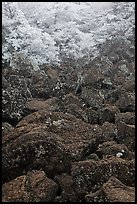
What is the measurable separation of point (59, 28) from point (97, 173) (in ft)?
53.2

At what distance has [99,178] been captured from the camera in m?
7.87

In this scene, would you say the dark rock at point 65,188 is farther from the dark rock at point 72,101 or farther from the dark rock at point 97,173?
the dark rock at point 72,101

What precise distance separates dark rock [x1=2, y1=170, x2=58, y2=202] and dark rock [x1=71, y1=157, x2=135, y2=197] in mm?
499

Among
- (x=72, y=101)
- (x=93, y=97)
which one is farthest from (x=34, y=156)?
(x=93, y=97)

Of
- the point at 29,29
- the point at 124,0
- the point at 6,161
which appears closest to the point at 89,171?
the point at 6,161

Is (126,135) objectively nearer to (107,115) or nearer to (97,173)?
(107,115)

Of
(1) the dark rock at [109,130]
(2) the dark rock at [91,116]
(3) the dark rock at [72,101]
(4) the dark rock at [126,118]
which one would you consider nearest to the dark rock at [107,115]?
(2) the dark rock at [91,116]

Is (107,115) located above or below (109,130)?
above

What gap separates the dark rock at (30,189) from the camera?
732 cm

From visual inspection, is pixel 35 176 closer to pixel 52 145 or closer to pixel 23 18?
pixel 52 145

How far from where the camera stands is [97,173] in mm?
7871

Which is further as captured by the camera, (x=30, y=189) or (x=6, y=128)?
(x=6, y=128)

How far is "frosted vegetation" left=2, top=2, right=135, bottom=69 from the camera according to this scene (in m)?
19.5

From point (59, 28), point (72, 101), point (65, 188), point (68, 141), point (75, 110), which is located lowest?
point (65, 188)
